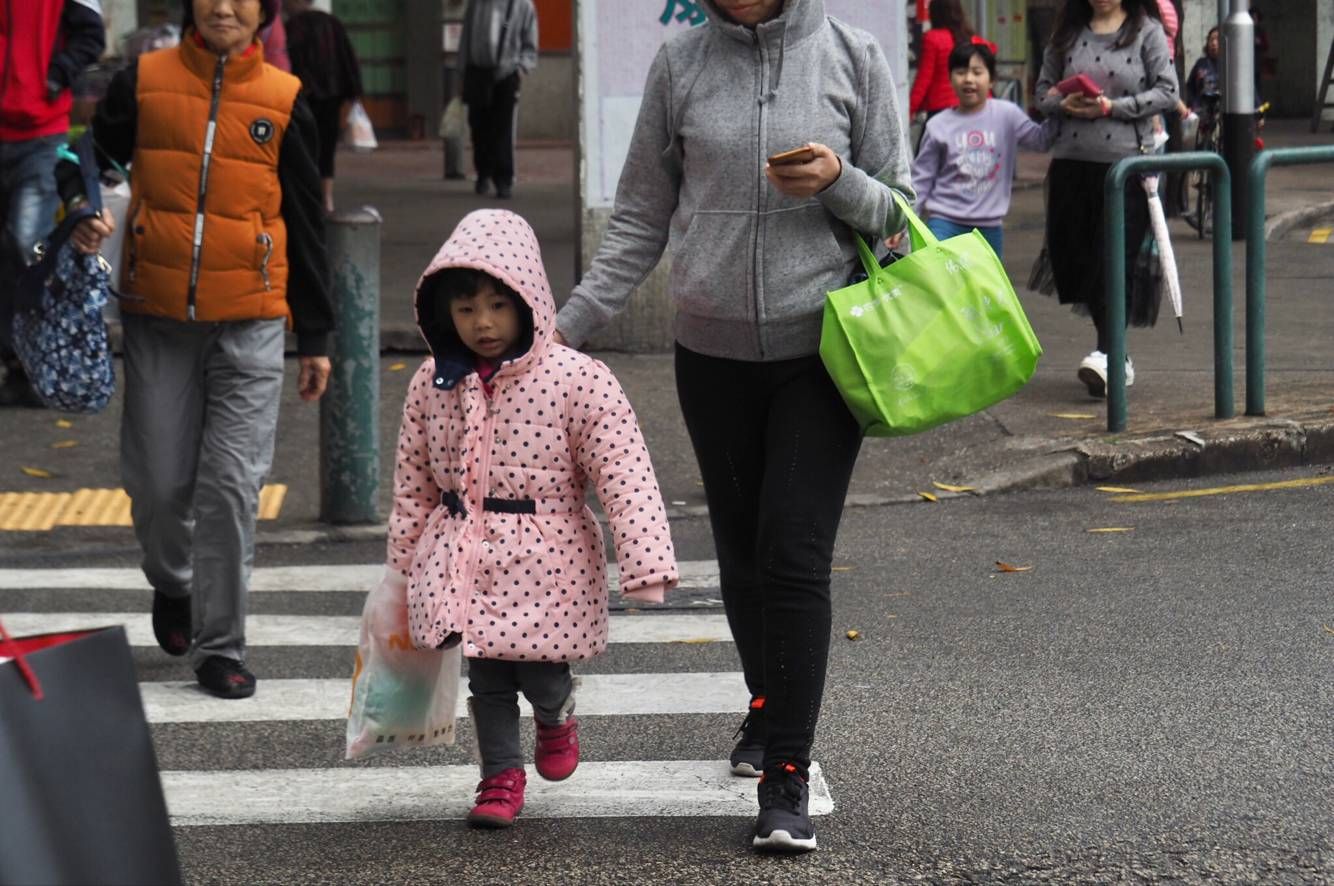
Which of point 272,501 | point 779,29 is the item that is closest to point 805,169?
point 779,29

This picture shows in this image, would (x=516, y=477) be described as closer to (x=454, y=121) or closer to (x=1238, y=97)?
(x=1238, y=97)

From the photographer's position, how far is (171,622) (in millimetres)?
6105

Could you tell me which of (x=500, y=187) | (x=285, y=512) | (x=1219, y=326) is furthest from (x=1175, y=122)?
(x=500, y=187)

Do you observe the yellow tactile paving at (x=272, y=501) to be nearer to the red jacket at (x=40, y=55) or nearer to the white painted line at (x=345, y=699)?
the red jacket at (x=40, y=55)

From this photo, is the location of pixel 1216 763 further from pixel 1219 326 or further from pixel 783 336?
pixel 1219 326

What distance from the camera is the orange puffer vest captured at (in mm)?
5598

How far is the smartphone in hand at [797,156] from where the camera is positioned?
417 centimetres

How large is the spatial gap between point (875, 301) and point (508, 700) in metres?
1.14

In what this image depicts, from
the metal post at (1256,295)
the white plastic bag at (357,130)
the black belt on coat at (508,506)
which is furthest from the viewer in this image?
the white plastic bag at (357,130)

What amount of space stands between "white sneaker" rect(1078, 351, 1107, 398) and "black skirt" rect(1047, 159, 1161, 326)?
0.19 meters

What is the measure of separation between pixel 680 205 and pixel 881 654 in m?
1.89

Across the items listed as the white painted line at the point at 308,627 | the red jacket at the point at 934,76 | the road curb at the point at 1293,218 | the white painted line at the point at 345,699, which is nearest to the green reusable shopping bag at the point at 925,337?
the white painted line at the point at 345,699

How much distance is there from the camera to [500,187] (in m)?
19.1

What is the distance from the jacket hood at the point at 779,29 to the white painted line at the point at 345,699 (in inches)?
71.3
